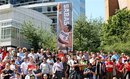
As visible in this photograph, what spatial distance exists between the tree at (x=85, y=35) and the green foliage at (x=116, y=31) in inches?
41.5

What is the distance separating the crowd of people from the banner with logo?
7.60 meters

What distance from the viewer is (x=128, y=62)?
24250 mm

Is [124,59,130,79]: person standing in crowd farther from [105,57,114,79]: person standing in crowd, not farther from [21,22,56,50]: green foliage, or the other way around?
[21,22,56,50]: green foliage

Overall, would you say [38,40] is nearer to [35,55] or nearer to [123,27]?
[123,27]

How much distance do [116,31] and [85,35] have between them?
5123 mm

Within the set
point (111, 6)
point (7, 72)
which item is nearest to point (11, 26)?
point (111, 6)

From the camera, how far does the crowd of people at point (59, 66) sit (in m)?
21.9

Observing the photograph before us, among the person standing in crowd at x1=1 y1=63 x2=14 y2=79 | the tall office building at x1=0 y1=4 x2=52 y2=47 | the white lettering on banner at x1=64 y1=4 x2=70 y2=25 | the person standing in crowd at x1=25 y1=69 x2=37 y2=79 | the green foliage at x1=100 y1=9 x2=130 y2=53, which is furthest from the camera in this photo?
the tall office building at x1=0 y1=4 x2=52 y2=47

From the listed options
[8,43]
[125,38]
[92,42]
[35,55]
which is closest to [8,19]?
[8,43]

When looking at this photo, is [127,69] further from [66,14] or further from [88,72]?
[66,14]

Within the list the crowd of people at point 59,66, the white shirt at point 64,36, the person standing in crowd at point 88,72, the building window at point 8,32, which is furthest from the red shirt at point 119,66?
the building window at point 8,32

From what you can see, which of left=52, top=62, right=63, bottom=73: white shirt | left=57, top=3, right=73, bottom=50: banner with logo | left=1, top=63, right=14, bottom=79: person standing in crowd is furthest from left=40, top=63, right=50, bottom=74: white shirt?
left=57, top=3, right=73, bottom=50: banner with logo

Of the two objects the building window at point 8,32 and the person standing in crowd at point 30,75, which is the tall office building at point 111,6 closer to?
the building window at point 8,32

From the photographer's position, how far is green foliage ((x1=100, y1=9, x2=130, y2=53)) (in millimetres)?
50062
